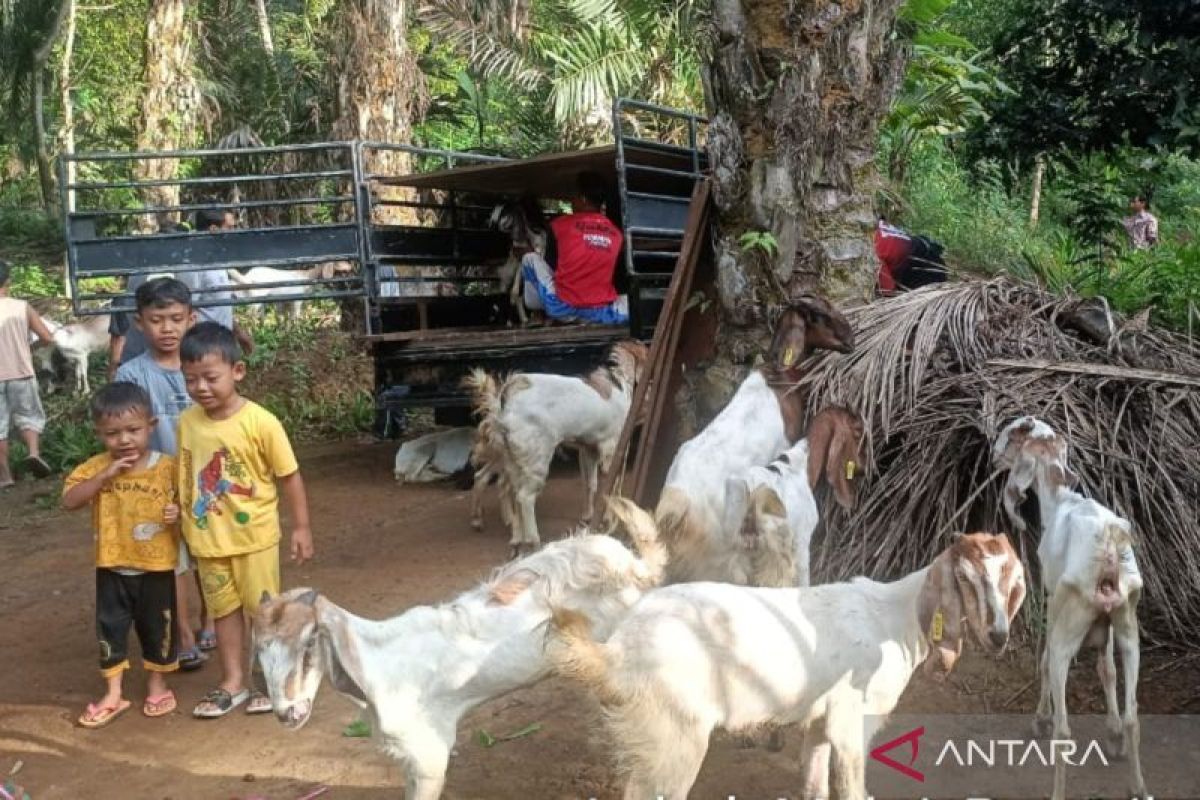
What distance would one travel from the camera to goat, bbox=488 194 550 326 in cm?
1052

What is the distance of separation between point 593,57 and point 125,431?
1364cm

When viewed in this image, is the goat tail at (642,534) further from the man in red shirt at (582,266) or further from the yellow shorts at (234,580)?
the man in red shirt at (582,266)

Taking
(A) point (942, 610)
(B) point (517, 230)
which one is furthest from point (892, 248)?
(A) point (942, 610)

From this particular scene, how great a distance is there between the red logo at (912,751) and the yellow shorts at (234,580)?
2636 mm

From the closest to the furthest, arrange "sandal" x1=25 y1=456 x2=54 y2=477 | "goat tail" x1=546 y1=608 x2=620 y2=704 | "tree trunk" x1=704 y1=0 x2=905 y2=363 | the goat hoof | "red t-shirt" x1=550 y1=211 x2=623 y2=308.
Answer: "goat tail" x1=546 y1=608 x2=620 y2=704
the goat hoof
"tree trunk" x1=704 y1=0 x2=905 y2=363
"red t-shirt" x1=550 y1=211 x2=623 y2=308
"sandal" x1=25 y1=456 x2=54 y2=477

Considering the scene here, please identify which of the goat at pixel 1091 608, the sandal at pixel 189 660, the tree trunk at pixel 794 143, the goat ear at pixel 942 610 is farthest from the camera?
the tree trunk at pixel 794 143

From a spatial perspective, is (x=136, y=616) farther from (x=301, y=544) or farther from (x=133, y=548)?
(x=301, y=544)

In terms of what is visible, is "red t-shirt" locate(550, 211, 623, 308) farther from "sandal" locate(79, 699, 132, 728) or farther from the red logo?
the red logo

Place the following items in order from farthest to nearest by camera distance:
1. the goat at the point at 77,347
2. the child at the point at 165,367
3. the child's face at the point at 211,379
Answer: the goat at the point at 77,347 < the child at the point at 165,367 < the child's face at the point at 211,379

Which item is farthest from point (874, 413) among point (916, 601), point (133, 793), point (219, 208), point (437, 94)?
point (437, 94)

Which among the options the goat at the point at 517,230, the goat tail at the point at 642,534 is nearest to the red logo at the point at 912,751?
the goat tail at the point at 642,534

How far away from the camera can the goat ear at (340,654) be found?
3.41 m

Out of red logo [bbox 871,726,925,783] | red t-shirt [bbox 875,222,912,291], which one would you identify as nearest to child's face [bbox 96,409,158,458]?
red logo [bbox 871,726,925,783]

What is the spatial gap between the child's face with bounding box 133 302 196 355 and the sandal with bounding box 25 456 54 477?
5896mm
